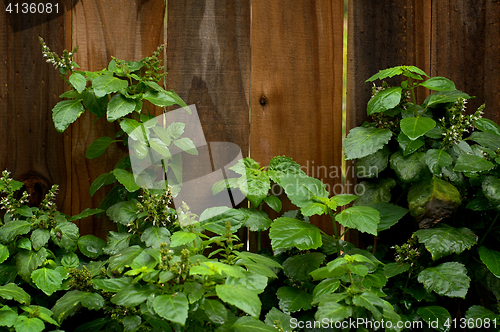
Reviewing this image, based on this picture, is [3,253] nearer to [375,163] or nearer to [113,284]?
[113,284]

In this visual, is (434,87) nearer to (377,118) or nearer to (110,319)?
(377,118)

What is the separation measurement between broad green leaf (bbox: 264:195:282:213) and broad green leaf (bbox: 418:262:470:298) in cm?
65

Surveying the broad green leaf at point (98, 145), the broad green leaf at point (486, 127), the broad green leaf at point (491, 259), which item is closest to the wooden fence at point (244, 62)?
the broad green leaf at point (98, 145)

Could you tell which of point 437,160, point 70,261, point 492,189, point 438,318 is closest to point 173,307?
point 70,261

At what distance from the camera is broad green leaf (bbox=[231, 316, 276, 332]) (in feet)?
3.51

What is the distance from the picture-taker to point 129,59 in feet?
5.87

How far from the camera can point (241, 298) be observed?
931 millimetres

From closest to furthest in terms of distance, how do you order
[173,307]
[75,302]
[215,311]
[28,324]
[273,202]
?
[173,307], [215,311], [28,324], [75,302], [273,202]

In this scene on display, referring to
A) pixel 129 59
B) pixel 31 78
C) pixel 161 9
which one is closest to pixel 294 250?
pixel 129 59

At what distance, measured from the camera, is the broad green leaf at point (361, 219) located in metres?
1.33

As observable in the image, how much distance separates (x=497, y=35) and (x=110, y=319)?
230cm

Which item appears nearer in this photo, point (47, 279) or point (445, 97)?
point (47, 279)

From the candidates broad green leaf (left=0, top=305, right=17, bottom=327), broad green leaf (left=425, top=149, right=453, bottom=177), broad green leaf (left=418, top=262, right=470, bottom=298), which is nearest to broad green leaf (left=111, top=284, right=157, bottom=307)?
broad green leaf (left=0, top=305, right=17, bottom=327)

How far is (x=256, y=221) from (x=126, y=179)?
594mm
